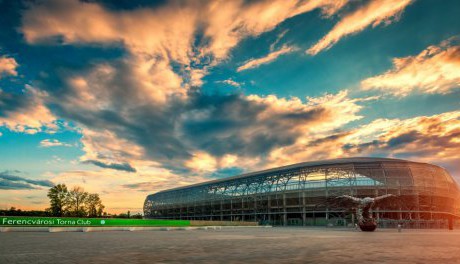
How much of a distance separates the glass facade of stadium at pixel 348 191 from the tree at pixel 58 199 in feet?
193

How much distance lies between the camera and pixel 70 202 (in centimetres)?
10650

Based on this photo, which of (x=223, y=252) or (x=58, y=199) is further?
(x=58, y=199)

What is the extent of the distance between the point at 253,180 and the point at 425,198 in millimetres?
52674

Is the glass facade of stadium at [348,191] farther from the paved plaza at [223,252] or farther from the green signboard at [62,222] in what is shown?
the paved plaza at [223,252]

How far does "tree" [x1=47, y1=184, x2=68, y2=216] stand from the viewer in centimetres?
10075

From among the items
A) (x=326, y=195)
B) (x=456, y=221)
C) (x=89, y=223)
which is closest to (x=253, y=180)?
(x=326, y=195)


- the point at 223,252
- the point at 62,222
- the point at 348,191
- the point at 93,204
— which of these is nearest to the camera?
the point at 223,252

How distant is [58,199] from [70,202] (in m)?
5.08

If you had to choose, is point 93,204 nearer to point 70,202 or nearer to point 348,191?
point 70,202

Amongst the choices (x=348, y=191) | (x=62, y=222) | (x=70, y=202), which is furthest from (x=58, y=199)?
(x=348, y=191)

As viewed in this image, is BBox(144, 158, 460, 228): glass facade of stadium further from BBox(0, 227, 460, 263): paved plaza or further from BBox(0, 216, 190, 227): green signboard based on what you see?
BBox(0, 227, 460, 263): paved plaza

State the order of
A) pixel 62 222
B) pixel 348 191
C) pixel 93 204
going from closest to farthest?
pixel 62 222
pixel 348 191
pixel 93 204

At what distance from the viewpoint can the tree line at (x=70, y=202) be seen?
101125mm

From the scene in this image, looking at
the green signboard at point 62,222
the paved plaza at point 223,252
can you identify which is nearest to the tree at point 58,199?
the green signboard at point 62,222
